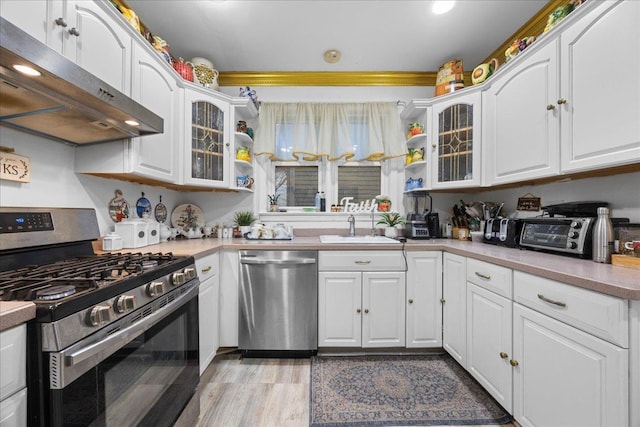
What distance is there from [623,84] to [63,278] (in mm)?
2270

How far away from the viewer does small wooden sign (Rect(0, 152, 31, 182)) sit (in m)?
1.12

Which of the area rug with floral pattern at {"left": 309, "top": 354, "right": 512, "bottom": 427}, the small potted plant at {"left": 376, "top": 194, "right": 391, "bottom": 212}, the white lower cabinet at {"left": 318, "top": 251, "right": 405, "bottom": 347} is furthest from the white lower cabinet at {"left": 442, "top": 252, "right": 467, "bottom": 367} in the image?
the small potted plant at {"left": 376, "top": 194, "right": 391, "bottom": 212}

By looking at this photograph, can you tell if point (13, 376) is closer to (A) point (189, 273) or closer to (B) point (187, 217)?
(A) point (189, 273)

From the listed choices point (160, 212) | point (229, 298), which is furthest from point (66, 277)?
point (160, 212)

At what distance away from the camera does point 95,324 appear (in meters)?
0.76

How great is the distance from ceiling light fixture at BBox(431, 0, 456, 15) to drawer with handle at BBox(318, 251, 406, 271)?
1716 mm

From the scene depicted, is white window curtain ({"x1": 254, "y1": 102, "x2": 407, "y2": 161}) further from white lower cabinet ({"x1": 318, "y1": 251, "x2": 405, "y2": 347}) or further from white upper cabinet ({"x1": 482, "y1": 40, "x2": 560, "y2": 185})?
white lower cabinet ({"x1": 318, "y1": 251, "x2": 405, "y2": 347})

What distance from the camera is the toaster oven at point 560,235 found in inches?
51.6

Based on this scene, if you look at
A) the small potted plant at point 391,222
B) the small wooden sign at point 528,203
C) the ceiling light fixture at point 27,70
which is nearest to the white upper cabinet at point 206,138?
the ceiling light fixture at point 27,70

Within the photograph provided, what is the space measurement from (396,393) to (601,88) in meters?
1.90

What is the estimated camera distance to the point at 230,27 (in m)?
1.98

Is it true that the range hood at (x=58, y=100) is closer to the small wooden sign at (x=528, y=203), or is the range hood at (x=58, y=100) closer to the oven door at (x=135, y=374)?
the oven door at (x=135, y=374)

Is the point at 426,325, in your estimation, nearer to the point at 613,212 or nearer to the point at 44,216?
the point at 613,212

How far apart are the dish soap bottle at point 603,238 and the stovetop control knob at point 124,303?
6.57ft
